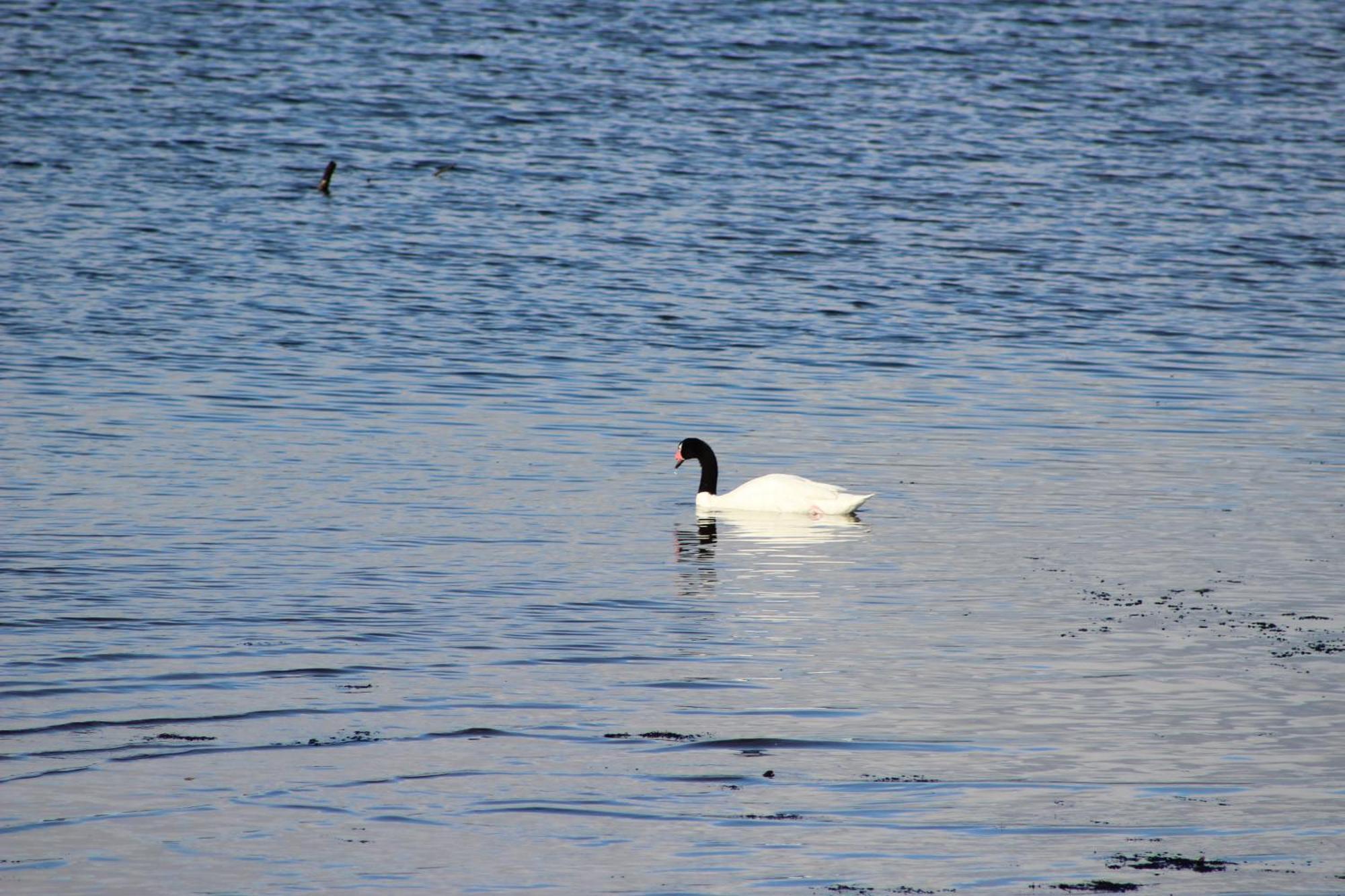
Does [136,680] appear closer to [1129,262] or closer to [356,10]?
[1129,262]

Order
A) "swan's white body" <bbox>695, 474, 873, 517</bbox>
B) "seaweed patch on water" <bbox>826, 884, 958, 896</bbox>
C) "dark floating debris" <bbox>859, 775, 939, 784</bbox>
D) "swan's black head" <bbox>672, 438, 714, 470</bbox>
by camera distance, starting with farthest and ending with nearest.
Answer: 1. "swan's black head" <bbox>672, 438, 714, 470</bbox>
2. "swan's white body" <bbox>695, 474, 873, 517</bbox>
3. "dark floating debris" <bbox>859, 775, 939, 784</bbox>
4. "seaweed patch on water" <bbox>826, 884, 958, 896</bbox>

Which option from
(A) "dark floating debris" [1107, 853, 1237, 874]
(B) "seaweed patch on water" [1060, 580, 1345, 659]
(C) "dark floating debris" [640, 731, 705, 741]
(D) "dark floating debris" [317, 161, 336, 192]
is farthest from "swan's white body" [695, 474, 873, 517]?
(D) "dark floating debris" [317, 161, 336, 192]

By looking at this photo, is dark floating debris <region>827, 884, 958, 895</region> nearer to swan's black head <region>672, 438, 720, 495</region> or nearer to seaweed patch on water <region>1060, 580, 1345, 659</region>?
seaweed patch on water <region>1060, 580, 1345, 659</region>

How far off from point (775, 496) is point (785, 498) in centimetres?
11

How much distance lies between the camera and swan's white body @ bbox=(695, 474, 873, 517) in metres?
15.3

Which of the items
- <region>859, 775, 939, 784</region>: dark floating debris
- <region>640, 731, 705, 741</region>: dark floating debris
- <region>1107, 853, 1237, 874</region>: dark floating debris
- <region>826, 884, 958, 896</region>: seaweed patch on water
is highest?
<region>826, 884, 958, 896</region>: seaweed patch on water

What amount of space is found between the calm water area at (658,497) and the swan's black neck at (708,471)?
33cm

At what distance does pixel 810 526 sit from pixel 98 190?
22.9 meters

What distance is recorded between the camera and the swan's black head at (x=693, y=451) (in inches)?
651

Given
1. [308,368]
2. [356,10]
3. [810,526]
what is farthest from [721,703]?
[356,10]

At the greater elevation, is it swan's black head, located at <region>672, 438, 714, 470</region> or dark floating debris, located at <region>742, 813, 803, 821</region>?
dark floating debris, located at <region>742, 813, 803, 821</region>

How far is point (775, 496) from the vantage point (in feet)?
51.3

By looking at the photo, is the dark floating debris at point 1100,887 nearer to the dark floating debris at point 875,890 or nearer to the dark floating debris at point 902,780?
the dark floating debris at point 875,890

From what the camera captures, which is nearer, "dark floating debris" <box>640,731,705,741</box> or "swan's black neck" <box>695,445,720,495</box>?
"dark floating debris" <box>640,731,705,741</box>
